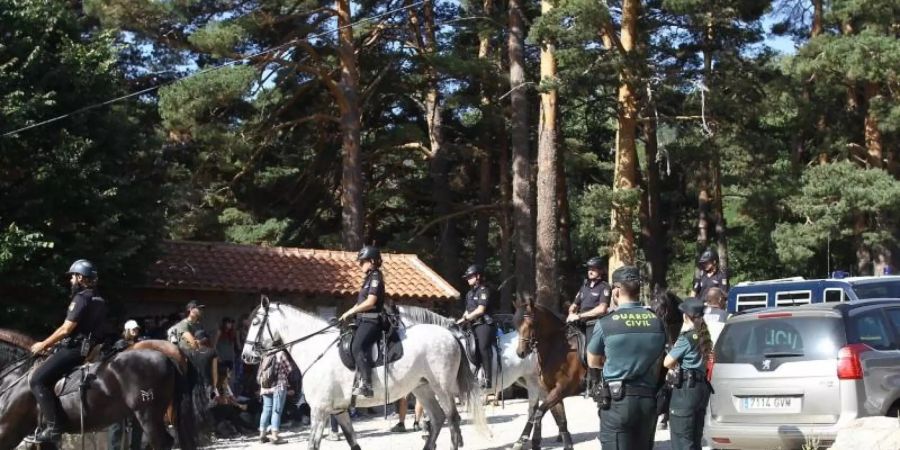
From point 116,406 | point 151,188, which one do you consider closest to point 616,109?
point 151,188

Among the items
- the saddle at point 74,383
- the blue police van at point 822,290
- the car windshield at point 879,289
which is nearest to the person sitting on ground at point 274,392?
the saddle at point 74,383

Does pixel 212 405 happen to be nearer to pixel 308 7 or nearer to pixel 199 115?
pixel 199 115

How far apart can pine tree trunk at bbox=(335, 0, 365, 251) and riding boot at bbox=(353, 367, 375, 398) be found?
14402 millimetres

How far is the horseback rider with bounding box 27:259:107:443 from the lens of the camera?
11789 millimetres

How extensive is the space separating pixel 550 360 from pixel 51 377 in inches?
244

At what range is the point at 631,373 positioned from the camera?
796 cm

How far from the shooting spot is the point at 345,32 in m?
28.1

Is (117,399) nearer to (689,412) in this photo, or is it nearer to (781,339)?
(689,412)

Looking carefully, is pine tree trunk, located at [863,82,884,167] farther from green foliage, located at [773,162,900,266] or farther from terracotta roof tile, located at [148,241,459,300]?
terracotta roof tile, located at [148,241,459,300]

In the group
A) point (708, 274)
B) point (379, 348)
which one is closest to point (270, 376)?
point (379, 348)

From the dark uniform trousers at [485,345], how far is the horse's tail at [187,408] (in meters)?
4.39

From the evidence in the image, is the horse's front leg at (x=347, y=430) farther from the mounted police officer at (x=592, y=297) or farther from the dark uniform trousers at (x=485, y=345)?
the mounted police officer at (x=592, y=297)

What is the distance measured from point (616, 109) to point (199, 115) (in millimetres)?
10141

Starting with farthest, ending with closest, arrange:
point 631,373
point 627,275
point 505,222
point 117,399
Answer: point 505,222
point 117,399
point 627,275
point 631,373
